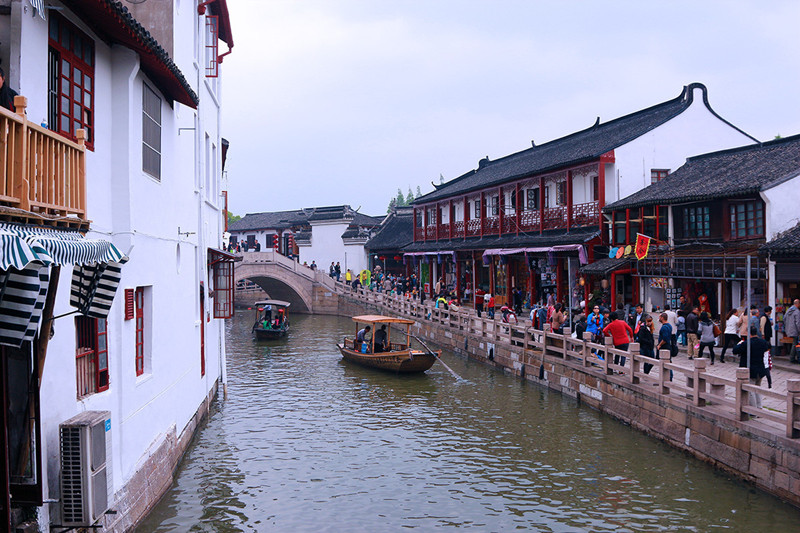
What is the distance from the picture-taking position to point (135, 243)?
9.36 metres

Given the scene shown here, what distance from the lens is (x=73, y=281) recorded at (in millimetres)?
7199

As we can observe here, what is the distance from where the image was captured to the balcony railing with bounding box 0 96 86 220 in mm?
5418

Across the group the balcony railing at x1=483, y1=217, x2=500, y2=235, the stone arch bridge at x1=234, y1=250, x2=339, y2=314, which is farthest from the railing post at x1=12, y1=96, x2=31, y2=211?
the stone arch bridge at x1=234, y1=250, x2=339, y2=314

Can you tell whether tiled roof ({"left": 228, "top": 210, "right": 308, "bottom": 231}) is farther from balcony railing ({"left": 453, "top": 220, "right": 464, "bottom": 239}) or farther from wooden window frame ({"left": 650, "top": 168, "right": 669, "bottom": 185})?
wooden window frame ({"left": 650, "top": 168, "right": 669, "bottom": 185})

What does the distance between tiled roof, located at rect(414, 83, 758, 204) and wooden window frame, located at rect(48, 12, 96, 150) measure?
21.7 metres

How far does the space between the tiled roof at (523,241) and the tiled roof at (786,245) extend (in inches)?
350

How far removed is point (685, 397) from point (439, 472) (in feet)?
17.1

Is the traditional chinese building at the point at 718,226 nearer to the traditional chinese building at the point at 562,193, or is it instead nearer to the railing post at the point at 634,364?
the traditional chinese building at the point at 562,193

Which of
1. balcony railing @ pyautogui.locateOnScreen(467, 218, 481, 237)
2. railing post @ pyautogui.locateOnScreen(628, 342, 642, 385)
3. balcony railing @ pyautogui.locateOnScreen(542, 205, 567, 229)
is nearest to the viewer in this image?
railing post @ pyautogui.locateOnScreen(628, 342, 642, 385)

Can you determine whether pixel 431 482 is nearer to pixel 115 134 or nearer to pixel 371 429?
pixel 371 429

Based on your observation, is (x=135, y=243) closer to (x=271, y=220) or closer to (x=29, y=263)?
(x=29, y=263)

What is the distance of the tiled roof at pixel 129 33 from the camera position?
7.55 m

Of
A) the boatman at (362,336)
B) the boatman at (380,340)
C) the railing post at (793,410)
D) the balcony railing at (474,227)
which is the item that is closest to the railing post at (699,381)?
the railing post at (793,410)

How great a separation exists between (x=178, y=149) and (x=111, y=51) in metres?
4.07
